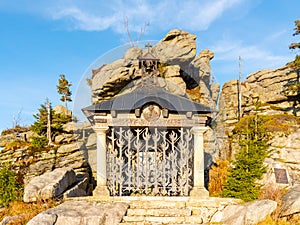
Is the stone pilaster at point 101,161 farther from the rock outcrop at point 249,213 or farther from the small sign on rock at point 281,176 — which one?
the small sign on rock at point 281,176

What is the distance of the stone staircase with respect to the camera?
7.25 metres

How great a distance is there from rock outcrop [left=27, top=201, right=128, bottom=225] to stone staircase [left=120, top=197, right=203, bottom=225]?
0.31 m

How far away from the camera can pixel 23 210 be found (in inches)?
326

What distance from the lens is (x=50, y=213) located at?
6.82m

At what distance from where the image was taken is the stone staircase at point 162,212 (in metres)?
7.25

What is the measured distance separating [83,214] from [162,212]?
2.26 meters

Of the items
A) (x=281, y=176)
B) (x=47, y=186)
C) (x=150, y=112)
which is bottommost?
(x=281, y=176)

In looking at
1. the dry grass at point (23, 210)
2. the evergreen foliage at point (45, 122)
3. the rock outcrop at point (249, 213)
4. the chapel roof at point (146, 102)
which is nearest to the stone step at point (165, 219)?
the rock outcrop at point (249, 213)

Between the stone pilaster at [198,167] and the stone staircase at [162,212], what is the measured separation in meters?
0.65

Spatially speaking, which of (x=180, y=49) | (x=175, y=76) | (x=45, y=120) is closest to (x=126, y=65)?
(x=175, y=76)

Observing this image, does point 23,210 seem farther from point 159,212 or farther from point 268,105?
point 268,105

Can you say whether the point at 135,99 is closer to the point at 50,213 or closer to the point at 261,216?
the point at 50,213

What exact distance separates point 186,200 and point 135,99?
150 inches

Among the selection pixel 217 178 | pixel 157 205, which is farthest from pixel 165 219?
pixel 217 178
